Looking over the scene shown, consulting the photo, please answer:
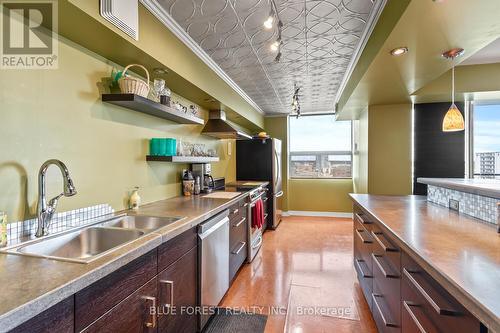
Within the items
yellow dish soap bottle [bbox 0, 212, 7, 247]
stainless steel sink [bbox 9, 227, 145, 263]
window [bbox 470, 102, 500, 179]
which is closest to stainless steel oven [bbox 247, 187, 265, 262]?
stainless steel sink [bbox 9, 227, 145, 263]

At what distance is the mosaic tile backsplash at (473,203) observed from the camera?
1576 mm

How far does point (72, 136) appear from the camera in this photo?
1581 millimetres

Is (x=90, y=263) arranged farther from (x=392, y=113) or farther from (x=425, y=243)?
(x=392, y=113)

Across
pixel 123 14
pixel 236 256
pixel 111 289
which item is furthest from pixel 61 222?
pixel 236 256

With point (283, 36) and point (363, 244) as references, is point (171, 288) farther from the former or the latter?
point (283, 36)

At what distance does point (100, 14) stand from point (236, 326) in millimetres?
2325

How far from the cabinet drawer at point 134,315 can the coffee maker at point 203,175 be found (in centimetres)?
192

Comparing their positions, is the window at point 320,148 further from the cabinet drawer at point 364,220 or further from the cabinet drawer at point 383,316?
the cabinet drawer at point 383,316

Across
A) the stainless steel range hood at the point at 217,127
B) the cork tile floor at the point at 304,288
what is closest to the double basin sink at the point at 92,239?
the cork tile floor at the point at 304,288

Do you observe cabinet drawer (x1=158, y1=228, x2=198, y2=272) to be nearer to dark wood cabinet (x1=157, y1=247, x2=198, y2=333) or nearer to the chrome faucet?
dark wood cabinet (x1=157, y1=247, x2=198, y2=333)

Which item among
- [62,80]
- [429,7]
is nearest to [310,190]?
[429,7]

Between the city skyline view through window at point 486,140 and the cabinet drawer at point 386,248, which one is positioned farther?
the city skyline view through window at point 486,140

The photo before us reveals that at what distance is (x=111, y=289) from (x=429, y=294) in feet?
4.27

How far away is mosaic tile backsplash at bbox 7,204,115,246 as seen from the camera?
1232 mm
